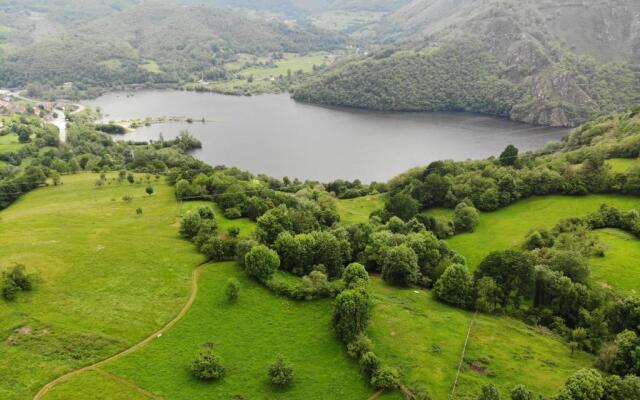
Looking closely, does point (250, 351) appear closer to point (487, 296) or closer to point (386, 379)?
point (386, 379)

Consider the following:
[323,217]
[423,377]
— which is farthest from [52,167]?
[423,377]

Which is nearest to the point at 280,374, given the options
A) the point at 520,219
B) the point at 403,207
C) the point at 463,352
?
the point at 463,352

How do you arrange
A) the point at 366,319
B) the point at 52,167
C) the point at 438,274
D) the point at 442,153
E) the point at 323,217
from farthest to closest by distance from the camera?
the point at 442,153 → the point at 52,167 → the point at 323,217 → the point at 438,274 → the point at 366,319

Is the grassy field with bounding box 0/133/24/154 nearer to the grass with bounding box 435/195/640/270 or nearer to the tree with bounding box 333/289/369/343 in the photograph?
the grass with bounding box 435/195/640/270

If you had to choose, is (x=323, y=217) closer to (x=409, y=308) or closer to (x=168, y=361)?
(x=409, y=308)

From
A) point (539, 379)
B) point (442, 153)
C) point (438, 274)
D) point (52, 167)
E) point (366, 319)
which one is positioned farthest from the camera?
point (442, 153)

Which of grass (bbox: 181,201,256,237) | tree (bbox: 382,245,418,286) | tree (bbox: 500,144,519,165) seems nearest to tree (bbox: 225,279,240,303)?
grass (bbox: 181,201,256,237)

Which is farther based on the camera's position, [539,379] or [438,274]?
[438,274]

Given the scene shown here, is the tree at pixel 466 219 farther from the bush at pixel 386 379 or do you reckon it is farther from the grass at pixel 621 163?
the bush at pixel 386 379
